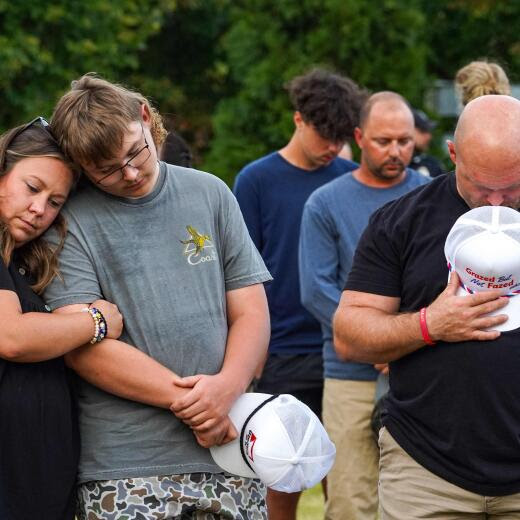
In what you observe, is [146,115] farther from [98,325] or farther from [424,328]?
[424,328]

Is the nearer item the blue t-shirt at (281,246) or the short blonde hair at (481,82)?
the short blonde hair at (481,82)

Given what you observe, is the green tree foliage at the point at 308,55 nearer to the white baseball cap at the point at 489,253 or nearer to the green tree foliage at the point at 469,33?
the green tree foliage at the point at 469,33

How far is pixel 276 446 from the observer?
3602 millimetres

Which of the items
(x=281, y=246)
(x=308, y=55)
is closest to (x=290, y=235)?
(x=281, y=246)

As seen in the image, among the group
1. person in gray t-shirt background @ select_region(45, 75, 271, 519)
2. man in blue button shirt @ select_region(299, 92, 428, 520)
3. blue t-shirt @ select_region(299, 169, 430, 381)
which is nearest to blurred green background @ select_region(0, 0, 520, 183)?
man in blue button shirt @ select_region(299, 92, 428, 520)

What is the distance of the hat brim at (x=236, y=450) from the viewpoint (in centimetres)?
374

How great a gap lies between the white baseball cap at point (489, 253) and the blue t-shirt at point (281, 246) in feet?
8.67

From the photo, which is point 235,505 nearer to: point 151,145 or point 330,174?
point 151,145

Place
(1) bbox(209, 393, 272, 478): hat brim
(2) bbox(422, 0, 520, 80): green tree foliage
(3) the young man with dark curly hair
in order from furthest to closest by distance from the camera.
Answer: (2) bbox(422, 0, 520, 80): green tree foliage < (3) the young man with dark curly hair < (1) bbox(209, 393, 272, 478): hat brim

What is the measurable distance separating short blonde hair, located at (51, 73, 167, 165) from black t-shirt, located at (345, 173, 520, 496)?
37.1 inches

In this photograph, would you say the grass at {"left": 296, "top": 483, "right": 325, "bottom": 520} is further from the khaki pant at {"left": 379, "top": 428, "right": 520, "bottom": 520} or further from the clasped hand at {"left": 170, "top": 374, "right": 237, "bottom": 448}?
the clasped hand at {"left": 170, "top": 374, "right": 237, "bottom": 448}

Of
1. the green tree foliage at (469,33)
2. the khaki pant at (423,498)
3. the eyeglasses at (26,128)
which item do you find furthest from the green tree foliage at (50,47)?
the khaki pant at (423,498)

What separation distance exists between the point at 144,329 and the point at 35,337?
378mm

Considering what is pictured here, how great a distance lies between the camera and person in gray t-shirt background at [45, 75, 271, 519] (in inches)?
143
